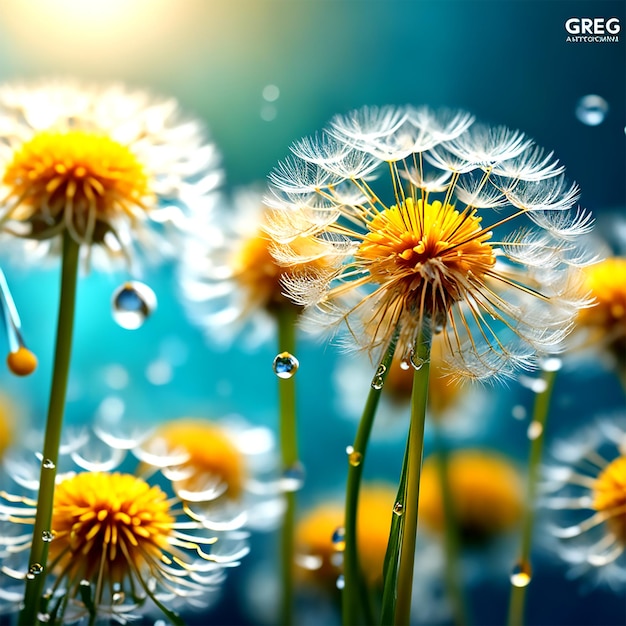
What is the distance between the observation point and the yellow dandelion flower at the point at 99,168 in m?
0.52

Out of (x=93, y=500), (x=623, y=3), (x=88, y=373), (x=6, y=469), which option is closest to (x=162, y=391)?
(x=88, y=373)

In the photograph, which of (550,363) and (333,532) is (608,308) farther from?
(333,532)

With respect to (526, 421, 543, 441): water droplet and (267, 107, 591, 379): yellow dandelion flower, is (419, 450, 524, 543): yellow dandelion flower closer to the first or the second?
(526, 421, 543, 441): water droplet

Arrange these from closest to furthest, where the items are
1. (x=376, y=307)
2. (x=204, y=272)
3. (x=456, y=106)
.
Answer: (x=376, y=307) < (x=204, y=272) < (x=456, y=106)

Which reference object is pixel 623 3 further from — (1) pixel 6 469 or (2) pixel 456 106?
(1) pixel 6 469

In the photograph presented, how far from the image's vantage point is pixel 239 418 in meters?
0.76

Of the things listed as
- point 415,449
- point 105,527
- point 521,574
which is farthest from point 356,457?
point 521,574

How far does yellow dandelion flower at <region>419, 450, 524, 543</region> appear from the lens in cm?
A: 72

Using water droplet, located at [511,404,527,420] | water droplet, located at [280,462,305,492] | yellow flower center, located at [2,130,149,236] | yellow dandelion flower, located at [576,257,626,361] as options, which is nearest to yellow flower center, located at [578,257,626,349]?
yellow dandelion flower, located at [576,257,626,361]

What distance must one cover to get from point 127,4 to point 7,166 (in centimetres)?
30

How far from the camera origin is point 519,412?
765 millimetres

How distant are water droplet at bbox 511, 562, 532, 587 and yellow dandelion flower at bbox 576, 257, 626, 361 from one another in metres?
0.18

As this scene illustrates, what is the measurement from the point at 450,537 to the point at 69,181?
435 mm

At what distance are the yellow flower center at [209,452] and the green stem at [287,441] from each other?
0.19 ft
